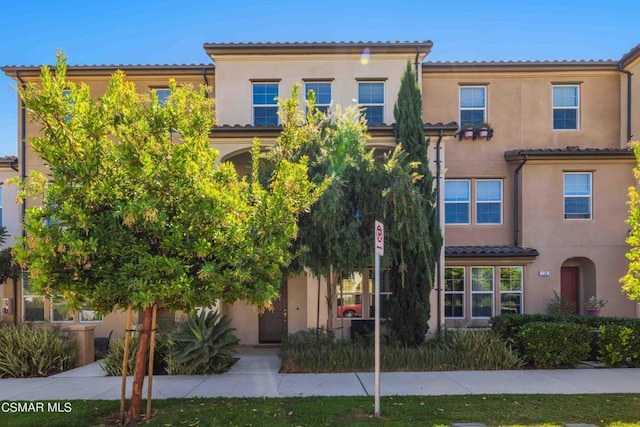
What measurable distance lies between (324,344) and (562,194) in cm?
1000

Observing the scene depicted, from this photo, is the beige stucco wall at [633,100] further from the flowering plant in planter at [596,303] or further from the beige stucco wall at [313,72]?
the beige stucco wall at [313,72]

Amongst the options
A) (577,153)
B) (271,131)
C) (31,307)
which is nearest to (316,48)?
(271,131)

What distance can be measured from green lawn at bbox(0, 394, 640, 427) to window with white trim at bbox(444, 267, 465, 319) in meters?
7.14

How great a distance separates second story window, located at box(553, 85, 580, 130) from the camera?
1502cm

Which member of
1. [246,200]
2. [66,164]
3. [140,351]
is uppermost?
[66,164]

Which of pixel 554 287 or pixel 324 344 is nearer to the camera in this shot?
pixel 324 344

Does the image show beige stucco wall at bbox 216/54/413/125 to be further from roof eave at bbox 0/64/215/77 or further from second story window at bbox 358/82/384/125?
roof eave at bbox 0/64/215/77

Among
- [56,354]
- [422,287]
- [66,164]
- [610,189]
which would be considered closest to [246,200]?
[66,164]

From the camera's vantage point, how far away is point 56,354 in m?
9.72

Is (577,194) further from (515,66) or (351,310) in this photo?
(351,310)

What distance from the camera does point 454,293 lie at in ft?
47.5

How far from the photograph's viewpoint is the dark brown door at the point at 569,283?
15.1 metres

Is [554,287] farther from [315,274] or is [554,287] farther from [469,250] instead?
[315,274]

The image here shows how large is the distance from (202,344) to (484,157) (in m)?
11.1
